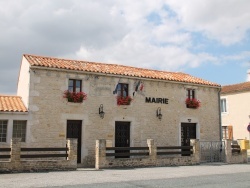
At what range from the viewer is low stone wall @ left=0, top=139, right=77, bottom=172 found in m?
13.0

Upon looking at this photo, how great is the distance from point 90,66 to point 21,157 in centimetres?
683

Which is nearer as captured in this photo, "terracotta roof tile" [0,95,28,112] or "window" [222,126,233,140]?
"terracotta roof tile" [0,95,28,112]

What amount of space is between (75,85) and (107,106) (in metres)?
2.19

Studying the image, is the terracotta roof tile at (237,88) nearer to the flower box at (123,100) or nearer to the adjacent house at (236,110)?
the adjacent house at (236,110)

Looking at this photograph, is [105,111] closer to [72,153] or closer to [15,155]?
[72,153]

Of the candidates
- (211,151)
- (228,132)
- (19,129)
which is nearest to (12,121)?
(19,129)

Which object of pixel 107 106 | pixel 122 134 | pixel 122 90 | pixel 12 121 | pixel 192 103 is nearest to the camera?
pixel 12 121

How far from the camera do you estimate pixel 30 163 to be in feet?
43.9

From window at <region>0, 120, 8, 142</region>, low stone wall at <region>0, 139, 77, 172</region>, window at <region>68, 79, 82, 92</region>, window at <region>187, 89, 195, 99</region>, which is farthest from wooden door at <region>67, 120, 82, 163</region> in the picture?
window at <region>187, 89, 195, 99</region>

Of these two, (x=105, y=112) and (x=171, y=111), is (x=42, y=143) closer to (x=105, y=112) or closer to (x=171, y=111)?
(x=105, y=112)

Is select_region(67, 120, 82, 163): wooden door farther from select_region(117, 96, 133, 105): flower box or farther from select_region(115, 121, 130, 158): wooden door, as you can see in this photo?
select_region(117, 96, 133, 105): flower box

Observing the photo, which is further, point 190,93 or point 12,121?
point 190,93

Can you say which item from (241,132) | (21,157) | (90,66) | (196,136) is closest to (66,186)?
(21,157)

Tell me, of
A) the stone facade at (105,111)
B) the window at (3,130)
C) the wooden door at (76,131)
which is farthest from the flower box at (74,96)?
the window at (3,130)
